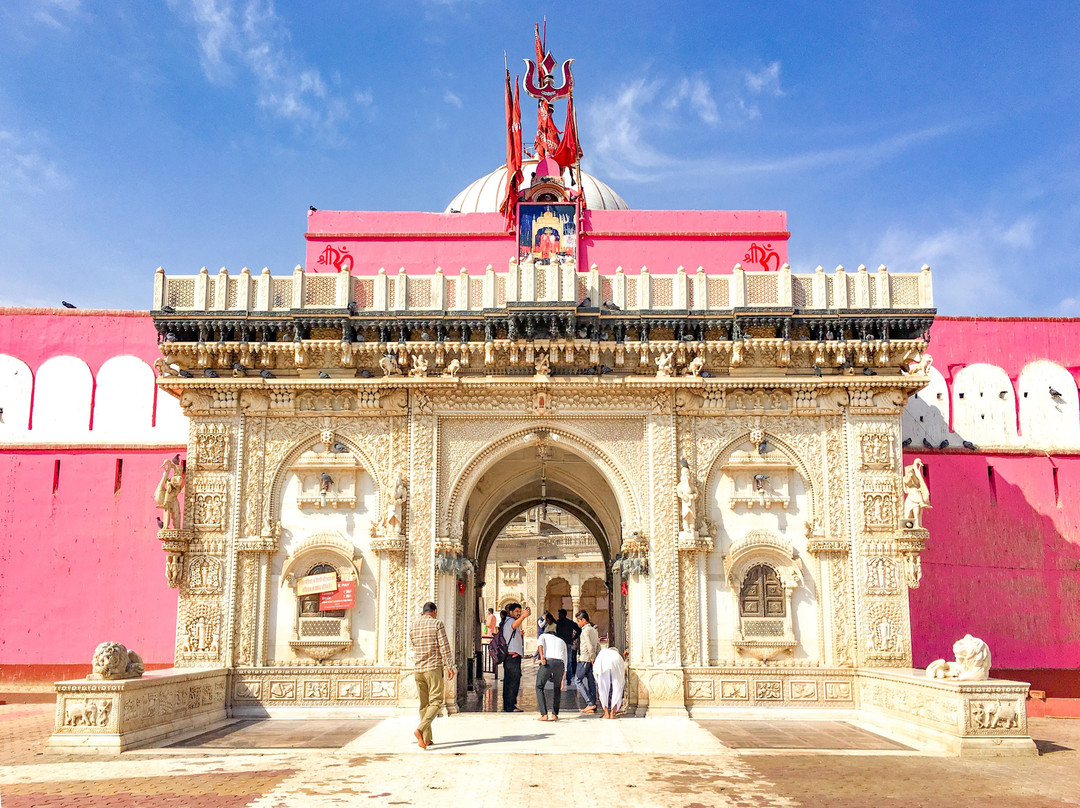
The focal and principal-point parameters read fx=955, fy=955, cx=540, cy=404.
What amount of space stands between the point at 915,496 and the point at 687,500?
10.4 feet

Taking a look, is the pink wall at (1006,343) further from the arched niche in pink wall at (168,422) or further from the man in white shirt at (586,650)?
the arched niche in pink wall at (168,422)

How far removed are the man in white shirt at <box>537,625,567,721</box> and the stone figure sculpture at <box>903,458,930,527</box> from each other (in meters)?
5.22

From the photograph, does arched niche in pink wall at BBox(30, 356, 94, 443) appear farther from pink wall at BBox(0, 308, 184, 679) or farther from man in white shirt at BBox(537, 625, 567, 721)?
man in white shirt at BBox(537, 625, 567, 721)

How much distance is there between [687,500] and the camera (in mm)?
13500

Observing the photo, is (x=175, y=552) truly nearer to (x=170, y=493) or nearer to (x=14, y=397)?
(x=170, y=493)

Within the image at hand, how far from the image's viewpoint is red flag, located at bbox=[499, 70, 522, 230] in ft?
50.5

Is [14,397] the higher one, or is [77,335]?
[77,335]

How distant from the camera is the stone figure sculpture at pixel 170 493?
1325 centimetres

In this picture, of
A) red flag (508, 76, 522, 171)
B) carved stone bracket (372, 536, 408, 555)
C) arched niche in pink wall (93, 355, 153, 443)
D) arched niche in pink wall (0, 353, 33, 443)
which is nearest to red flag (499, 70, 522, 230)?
red flag (508, 76, 522, 171)

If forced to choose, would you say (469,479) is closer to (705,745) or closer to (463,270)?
(463,270)

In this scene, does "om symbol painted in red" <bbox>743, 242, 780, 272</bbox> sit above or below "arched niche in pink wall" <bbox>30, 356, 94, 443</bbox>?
above

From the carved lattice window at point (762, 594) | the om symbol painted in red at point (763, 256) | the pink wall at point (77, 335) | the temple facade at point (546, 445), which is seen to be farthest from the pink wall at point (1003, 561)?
the pink wall at point (77, 335)

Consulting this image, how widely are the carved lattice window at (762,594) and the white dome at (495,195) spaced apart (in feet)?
28.0

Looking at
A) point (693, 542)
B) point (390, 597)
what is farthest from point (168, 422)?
point (693, 542)
